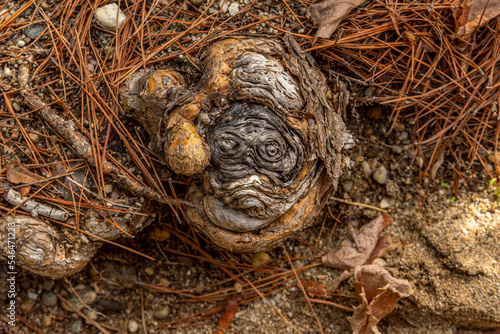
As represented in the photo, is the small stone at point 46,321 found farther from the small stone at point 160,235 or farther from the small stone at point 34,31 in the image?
the small stone at point 34,31

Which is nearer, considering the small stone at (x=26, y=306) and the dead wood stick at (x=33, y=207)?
the dead wood stick at (x=33, y=207)

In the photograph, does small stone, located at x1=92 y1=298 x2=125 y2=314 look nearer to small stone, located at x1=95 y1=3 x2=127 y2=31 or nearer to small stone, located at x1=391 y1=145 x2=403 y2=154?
small stone, located at x1=95 y1=3 x2=127 y2=31

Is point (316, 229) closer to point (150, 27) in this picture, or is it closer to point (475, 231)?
point (475, 231)

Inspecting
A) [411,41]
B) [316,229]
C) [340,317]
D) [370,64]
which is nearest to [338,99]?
[370,64]

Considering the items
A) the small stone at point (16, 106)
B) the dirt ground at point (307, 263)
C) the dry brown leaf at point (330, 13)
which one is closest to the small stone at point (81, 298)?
the dirt ground at point (307, 263)

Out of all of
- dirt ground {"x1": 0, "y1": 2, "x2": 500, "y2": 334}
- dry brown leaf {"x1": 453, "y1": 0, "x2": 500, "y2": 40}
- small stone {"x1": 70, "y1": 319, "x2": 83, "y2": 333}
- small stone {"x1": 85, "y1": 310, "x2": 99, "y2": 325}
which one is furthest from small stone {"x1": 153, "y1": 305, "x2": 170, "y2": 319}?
dry brown leaf {"x1": 453, "y1": 0, "x2": 500, "y2": 40}

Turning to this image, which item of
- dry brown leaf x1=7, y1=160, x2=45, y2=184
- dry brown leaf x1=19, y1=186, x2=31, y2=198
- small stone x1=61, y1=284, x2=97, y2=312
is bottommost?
small stone x1=61, y1=284, x2=97, y2=312

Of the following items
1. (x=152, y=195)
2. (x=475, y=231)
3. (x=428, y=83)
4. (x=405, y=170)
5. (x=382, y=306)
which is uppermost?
(x=428, y=83)
